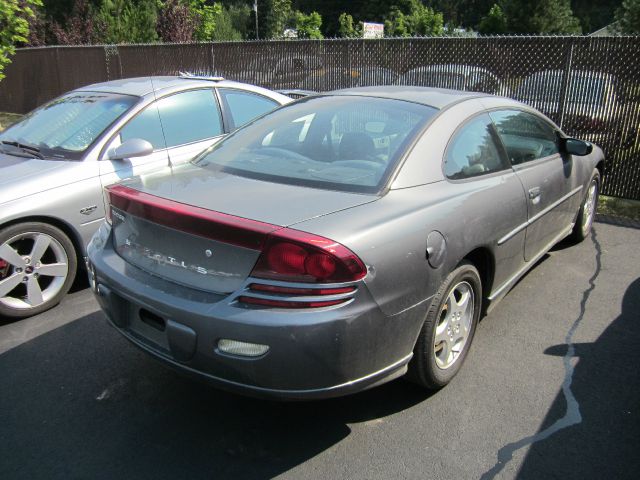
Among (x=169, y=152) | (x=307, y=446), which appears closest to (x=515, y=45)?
(x=169, y=152)

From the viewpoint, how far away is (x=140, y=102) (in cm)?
464

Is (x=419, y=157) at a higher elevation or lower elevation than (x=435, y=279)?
higher

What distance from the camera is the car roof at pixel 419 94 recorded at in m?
3.32

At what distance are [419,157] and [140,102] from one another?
2.80 m

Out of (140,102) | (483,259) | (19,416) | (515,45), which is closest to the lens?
(19,416)

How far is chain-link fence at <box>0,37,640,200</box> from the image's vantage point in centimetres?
690

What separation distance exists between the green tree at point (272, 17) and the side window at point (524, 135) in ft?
154

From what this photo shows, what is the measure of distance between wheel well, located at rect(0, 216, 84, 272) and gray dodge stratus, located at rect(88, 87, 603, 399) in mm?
1068

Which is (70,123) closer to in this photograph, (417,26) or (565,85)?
(565,85)

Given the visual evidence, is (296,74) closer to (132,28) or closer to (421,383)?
(421,383)

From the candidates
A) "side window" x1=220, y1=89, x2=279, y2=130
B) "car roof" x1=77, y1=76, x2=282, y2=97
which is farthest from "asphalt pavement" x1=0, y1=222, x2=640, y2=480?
"side window" x1=220, y1=89, x2=279, y2=130

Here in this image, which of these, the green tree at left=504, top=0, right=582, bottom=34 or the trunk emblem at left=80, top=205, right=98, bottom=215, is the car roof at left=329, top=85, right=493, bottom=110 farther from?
the green tree at left=504, top=0, right=582, bottom=34

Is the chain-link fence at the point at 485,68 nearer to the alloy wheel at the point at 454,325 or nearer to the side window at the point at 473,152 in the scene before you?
the side window at the point at 473,152

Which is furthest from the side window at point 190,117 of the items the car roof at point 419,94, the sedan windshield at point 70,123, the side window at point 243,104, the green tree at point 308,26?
the green tree at point 308,26
